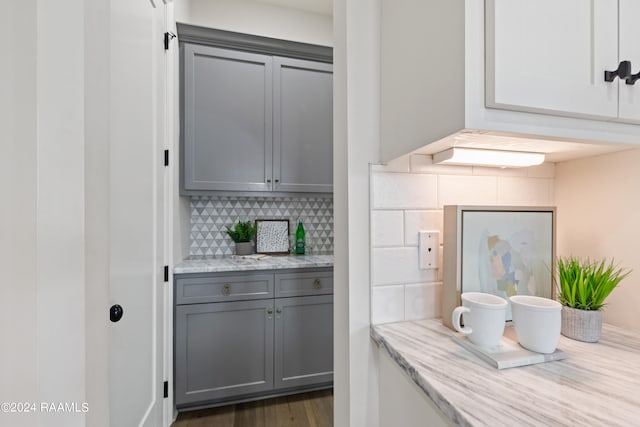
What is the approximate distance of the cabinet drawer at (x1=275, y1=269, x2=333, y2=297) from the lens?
1.87 m

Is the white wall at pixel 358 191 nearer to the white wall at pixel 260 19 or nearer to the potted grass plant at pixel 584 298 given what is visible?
the potted grass plant at pixel 584 298

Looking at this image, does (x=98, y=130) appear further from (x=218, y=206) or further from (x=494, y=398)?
(x=218, y=206)

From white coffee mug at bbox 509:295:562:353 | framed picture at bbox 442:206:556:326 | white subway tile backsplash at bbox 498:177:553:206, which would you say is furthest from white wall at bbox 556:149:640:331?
white coffee mug at bbox 509:295:562:353

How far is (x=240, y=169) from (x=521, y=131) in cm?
173

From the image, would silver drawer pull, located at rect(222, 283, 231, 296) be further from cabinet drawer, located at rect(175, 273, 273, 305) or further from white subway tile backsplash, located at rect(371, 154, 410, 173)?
white subway tile backsplash, located at rect(371, 154, 410, 173)

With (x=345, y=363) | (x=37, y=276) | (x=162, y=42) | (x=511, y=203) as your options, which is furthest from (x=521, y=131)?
(x=162, y=42)

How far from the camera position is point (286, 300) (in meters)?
1.88

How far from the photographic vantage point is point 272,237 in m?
2.30

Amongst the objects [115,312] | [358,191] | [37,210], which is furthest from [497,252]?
[115,312]

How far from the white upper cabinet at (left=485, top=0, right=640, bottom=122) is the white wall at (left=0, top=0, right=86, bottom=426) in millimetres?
869

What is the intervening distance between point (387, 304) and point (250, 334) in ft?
4.16

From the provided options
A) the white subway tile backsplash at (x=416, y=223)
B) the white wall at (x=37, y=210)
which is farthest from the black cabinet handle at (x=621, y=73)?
the white wall at (x=37, y=210)

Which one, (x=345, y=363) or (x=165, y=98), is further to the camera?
(x=165, y=98)

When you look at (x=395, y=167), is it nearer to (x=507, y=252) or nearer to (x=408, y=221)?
(x=408, y=221)
